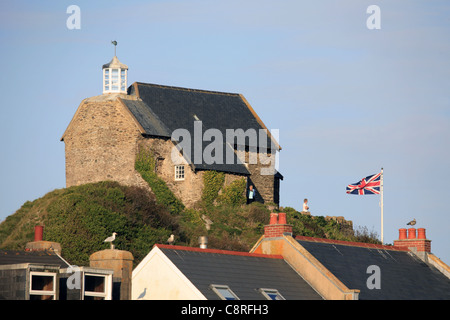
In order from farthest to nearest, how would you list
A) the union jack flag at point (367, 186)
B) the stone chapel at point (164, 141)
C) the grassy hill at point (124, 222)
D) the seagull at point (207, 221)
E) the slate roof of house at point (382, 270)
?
the stone chapel at point (164, 141)
the seagull at point (207, 221)
the union jack flag at point (367, 186)
the grassy hill at point (124, 222)
the slate roof of house at point (382, 270)

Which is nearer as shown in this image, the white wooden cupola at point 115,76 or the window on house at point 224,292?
the window on house at point 224,292

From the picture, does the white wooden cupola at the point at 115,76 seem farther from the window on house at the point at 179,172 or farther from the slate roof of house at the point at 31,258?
the slate roof of house at the point at 31,258

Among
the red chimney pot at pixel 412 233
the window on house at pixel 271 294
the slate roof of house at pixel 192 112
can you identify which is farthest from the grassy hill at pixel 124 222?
the window on house at pixel 271 294

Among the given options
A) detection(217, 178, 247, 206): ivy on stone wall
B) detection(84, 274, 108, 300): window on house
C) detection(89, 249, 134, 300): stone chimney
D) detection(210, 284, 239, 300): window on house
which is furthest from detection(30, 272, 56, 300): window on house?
detection(217, 178, 247, 206): ivy on stone wall

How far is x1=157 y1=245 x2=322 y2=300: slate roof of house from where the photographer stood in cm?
3638

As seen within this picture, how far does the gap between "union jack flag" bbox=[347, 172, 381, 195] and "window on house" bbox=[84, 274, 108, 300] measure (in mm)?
28725

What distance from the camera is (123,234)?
2264 inches

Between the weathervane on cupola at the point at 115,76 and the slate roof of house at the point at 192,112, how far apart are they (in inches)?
48.5

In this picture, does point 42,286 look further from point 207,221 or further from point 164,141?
point 164,141

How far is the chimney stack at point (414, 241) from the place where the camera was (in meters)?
46.3
